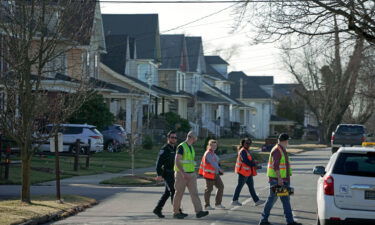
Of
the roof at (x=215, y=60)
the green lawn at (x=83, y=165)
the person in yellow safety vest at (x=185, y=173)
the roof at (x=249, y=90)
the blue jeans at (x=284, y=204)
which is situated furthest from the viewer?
the roof at (x=249, y=90)

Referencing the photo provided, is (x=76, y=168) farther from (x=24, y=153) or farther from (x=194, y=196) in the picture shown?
(x=194, y=196)

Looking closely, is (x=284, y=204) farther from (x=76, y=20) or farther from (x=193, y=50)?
(x=193, y=50)

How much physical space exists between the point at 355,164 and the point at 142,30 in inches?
1998

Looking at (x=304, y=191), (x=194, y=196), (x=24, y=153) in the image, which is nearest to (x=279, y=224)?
(x=194, y=196)

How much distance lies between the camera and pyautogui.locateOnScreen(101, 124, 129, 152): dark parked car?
45.5m

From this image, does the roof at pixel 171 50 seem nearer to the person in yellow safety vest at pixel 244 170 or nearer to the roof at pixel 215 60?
the roof at pixel 215 60

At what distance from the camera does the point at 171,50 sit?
70688mm

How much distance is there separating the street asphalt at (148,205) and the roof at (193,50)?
45.6 meters

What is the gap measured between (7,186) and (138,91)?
92.0 feet

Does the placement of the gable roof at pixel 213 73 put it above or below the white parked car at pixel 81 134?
above

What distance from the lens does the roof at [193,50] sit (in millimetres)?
75812

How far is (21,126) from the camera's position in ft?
61.3

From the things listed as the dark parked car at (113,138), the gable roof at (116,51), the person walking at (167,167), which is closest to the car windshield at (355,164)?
the person walking at (167,167)

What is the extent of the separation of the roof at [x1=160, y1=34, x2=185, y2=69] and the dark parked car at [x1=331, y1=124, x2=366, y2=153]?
93.9 ft
